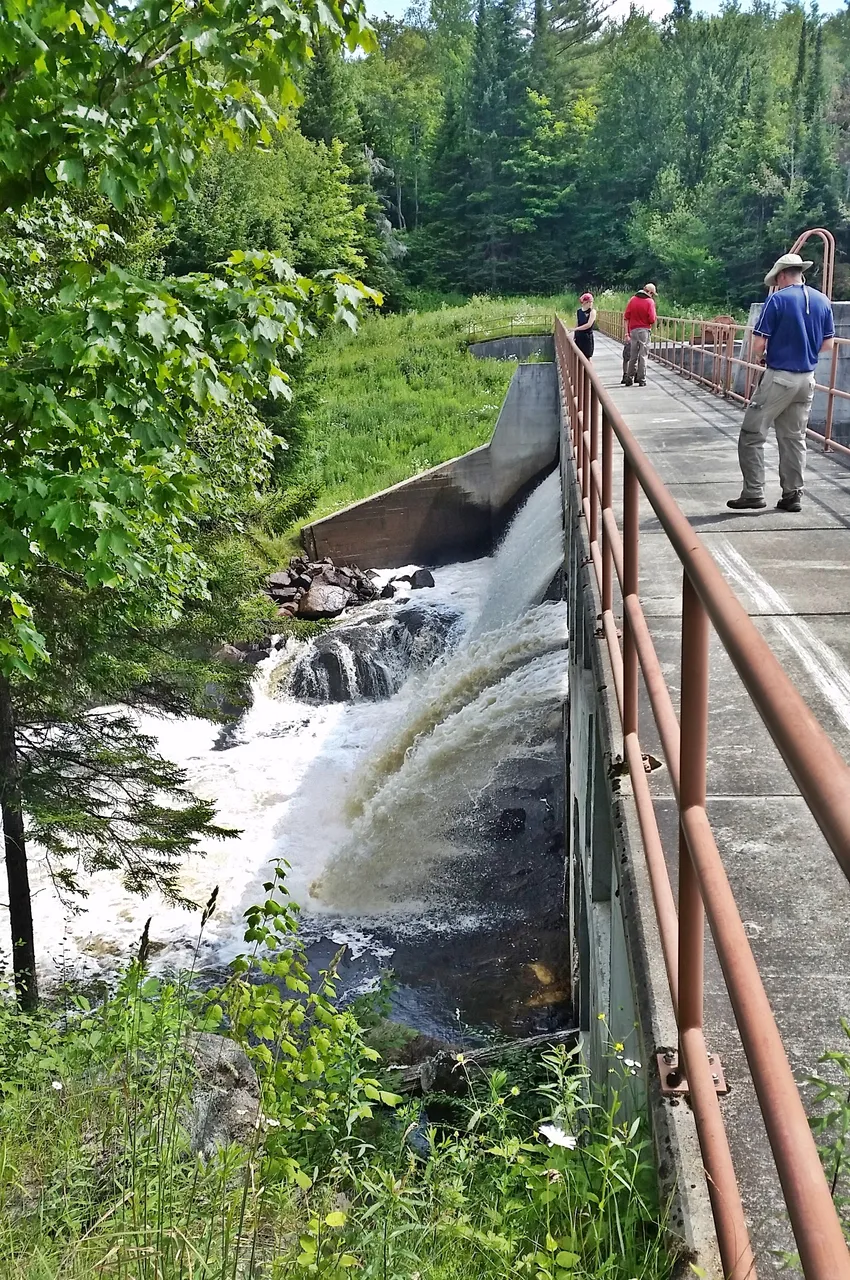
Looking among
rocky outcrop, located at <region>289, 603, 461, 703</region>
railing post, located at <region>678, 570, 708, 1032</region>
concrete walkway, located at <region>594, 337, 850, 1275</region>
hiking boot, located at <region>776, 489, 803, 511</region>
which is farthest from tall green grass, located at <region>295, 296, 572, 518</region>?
railing post, located at <region>678, 570, 708, 1032</region>

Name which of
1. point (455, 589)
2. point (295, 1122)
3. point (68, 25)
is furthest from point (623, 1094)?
point (455, 589)

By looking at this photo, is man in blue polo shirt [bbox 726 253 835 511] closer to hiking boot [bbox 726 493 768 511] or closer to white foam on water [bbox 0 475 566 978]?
hiking boot [bbox 726 493 768 511]

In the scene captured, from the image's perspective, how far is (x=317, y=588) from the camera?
1948 cm

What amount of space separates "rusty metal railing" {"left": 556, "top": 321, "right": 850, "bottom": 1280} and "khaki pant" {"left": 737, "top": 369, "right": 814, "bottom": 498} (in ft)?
14.6

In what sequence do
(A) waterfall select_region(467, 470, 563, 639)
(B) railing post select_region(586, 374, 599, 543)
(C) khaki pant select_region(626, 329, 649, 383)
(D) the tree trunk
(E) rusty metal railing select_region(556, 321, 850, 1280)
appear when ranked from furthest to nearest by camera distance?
(C) khaki pant select_region(626, 329, 649, 383), (A) waterfall select_region(467, 470, 563, 639), (D) the tree trunk, (B) railing post select_region(586, 374, 599, 543), (E) rusty metal railing select_region(556, 321, 850, 1280)

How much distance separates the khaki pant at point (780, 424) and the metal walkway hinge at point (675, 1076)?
568 centimetres

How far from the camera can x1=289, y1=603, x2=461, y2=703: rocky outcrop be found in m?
16.7

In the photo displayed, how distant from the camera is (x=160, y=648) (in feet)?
31.4

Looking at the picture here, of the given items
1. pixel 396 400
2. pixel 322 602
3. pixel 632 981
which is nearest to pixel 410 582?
pixel 322 602

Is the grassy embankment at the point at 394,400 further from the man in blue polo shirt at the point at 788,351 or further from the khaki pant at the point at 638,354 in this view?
the man in blue polo shirt at the point at 788,351

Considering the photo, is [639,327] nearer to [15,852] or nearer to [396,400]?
[396,400]

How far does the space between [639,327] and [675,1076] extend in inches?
661

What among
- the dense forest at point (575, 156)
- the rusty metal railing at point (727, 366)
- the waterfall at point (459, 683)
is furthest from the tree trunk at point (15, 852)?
the dense forest at point (575, 156)

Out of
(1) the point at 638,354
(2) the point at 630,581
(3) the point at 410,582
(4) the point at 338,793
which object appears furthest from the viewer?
(3) the point at 410,582
